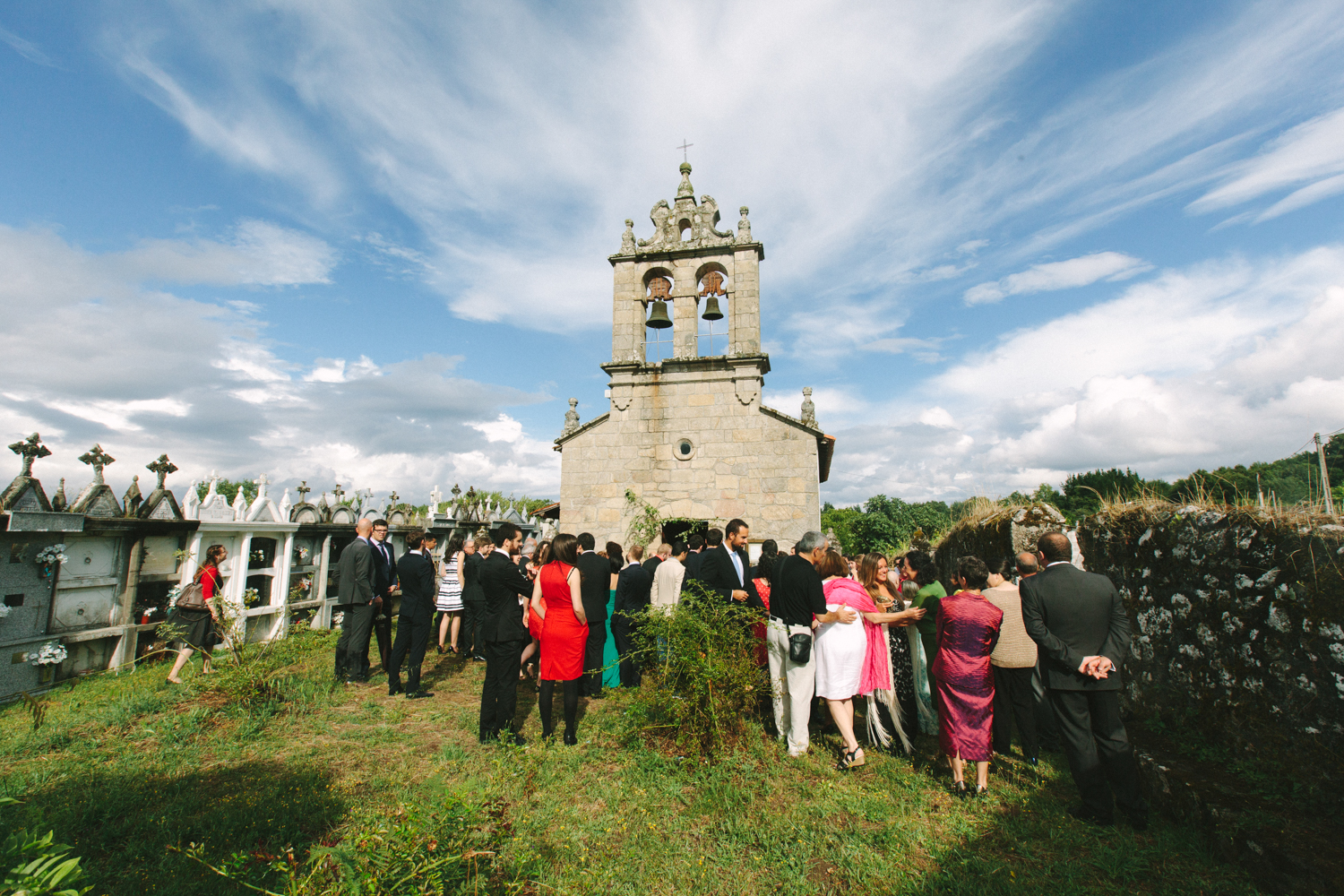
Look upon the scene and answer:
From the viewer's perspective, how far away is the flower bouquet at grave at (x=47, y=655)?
6.13 meters

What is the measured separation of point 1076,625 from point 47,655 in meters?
10.2

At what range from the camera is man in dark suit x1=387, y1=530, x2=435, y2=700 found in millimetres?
6445

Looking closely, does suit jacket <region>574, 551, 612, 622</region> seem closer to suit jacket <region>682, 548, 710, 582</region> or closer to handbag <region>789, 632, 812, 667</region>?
suit jacket <region>682, 548, 710, 582</region>

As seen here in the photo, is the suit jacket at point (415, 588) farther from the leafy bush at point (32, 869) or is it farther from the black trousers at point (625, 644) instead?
the leafy bush at point (32, 869)

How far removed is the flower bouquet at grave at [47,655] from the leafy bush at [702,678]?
6741 mm

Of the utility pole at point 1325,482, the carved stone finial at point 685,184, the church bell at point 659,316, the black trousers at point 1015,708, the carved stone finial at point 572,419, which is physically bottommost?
the black trousers at point 1015,708

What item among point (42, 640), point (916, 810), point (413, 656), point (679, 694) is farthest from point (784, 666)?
point (42, 640)

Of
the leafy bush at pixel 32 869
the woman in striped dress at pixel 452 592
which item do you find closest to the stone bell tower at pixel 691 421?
the woman in striped dress at pixel 452 592

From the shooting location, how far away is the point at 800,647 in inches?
186

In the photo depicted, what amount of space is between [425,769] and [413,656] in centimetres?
Result: 220

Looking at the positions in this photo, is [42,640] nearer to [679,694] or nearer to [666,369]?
[679,694]

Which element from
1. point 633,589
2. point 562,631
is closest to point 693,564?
point 633,589

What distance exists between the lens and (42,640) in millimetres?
6219

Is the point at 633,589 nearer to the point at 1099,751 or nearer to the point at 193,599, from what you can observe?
the point at 1099,751
